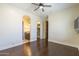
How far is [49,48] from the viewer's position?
4.65ft

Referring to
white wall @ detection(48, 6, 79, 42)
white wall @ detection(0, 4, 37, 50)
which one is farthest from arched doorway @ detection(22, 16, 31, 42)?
white wall @ detection(48, 6, 79, 42)

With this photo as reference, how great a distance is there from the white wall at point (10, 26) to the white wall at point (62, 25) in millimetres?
405

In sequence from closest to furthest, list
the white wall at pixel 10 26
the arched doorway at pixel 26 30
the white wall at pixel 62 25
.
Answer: the white wall at pixel 10 26
the arched doorway at pixel 26 30
the white wall at pixel 62 25

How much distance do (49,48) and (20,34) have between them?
1.74 ft

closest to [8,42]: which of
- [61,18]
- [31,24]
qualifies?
[31,24]

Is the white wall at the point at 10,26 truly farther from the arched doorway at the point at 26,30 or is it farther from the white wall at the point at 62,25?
the white wall at the point at 62,25

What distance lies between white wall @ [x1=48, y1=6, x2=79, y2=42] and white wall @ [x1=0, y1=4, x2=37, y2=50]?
405 mm

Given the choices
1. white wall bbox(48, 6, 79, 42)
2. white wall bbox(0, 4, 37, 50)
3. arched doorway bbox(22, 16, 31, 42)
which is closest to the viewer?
white wall bbox(0, 4, 37, 50)

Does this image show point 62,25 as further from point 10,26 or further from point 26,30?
point 10,26

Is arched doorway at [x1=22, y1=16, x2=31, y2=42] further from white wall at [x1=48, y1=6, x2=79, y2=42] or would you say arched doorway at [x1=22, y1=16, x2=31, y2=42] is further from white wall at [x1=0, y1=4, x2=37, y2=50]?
white wall at [x1=48, y1=6, x2=79, y2=42]

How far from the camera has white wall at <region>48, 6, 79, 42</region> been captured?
126 centimetres

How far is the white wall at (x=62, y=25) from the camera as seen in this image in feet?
4.13

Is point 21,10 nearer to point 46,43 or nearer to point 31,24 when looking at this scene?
point 31,24

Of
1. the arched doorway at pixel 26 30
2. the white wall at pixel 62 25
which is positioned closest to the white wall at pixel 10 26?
the arched doorway at pixel 26 30
